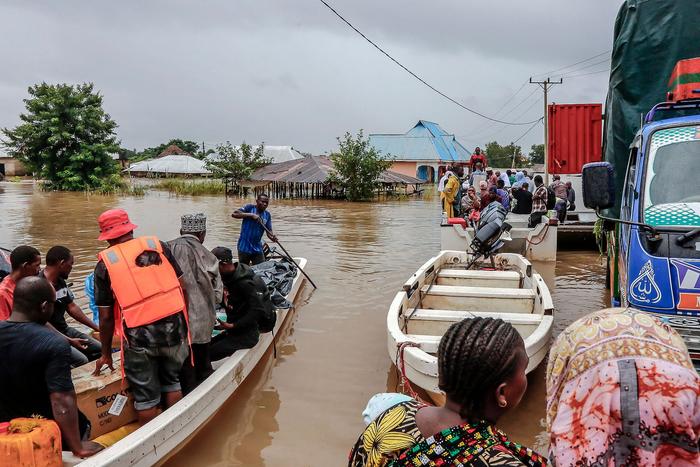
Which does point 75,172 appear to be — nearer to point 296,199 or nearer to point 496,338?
point 296,199

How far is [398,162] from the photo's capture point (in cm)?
4788

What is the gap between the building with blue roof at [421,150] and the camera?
47344 mm

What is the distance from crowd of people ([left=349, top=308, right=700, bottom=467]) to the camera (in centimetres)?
161

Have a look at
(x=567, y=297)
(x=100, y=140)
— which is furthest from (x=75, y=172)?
(x=567, y=297)

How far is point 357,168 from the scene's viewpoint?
108 feet

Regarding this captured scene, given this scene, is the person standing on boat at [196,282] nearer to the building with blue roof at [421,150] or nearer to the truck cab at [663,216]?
the truck cab at [663,216]

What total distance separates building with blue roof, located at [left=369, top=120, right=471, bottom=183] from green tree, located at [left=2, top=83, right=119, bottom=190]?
21.1m

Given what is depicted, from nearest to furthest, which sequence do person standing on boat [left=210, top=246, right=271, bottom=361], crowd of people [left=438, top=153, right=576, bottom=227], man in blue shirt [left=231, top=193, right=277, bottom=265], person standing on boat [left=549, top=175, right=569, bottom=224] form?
person standing on boat [left=210, top=246, right=271, bottom=361] → man in blue shirt [left=231, top=193, right=277, bottom=265] → crowd of people [left=438, top=153, right=576, bottom=227] → person standing on boat [left=549, top=175, right=569, bottom=224]

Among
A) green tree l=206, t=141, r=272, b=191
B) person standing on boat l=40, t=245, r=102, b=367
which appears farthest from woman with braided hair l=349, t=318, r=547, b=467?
green tree l=206, t=141, r=272, b=191

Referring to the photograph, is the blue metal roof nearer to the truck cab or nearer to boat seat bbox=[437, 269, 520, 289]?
A: boat seat bbox=[437, 269, 520, 289]

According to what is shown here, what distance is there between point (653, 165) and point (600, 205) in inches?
27.1

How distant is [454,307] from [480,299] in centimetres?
33

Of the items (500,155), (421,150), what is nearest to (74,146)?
(421,150)

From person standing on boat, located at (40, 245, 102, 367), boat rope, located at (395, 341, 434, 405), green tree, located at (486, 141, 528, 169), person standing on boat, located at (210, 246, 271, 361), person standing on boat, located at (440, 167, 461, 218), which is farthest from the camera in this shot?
green tree, located at (486, 141, 528, 169)
